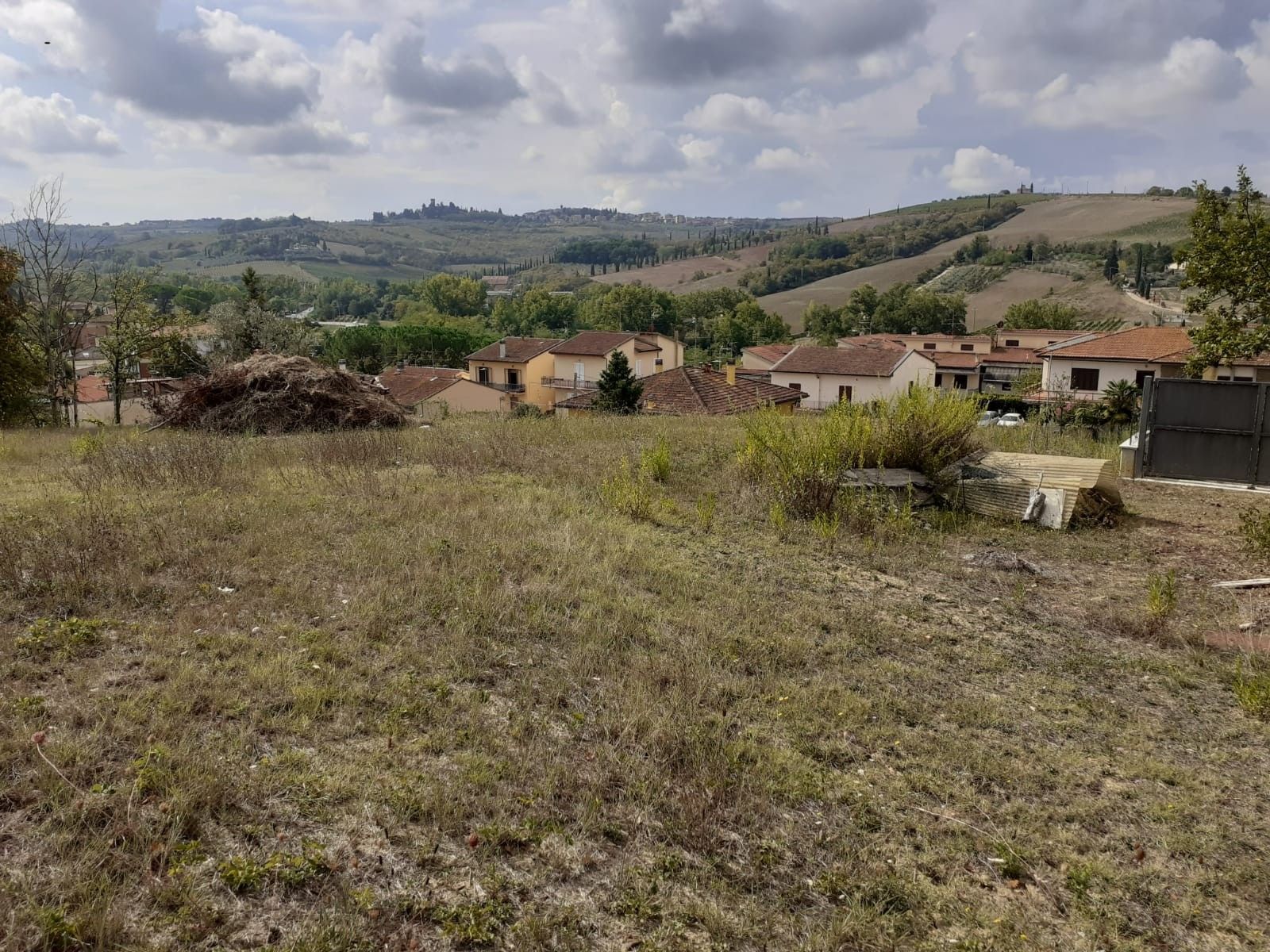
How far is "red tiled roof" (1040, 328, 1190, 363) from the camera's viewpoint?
33938 millimetres

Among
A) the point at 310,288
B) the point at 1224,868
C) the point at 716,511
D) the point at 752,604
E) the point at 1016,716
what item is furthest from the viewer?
the point at 310,288

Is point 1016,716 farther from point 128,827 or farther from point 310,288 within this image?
point 310,288

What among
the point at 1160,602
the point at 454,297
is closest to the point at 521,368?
the point at 1160,602

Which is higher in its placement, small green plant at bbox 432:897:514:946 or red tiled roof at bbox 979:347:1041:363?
red tiled roof at bbox 979:347:1041:363

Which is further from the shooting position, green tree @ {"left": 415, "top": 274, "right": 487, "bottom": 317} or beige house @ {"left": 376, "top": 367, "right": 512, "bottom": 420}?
green tree @ {"left": 415, "top": 274, "right": 487, "bottom": 317}

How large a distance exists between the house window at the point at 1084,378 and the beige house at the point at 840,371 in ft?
23.2

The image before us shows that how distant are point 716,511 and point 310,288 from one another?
17781 cm

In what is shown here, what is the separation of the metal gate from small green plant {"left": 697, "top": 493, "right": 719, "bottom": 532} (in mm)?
6458

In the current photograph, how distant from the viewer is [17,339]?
19094 millimetres

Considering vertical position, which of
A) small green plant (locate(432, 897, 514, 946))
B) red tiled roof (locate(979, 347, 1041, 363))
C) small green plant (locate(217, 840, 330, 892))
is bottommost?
small green plant (locate(432, 897, 514, 946))

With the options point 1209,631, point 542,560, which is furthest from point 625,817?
point 1209,631

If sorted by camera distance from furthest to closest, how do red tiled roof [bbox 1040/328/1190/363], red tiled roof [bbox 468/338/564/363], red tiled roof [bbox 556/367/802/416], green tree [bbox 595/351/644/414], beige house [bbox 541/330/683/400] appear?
red tiled roof [bbox 468/338/564/363] → beige house [bbox 541/330/683/400] → red tiled roof [bbox 1040/328/1190/363] → red tiled roof [bbox 556/367/802/416] → green tree [bbox 595/351/644/414]

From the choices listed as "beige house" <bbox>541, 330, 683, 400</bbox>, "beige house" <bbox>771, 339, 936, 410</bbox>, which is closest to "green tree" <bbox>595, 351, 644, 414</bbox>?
"beige house" <bbox>771, 339, 936, 410</bbox>

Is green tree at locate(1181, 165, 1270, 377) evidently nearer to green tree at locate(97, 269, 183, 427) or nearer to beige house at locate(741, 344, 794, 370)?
green tree at locate(97, 269, 183, 427)
